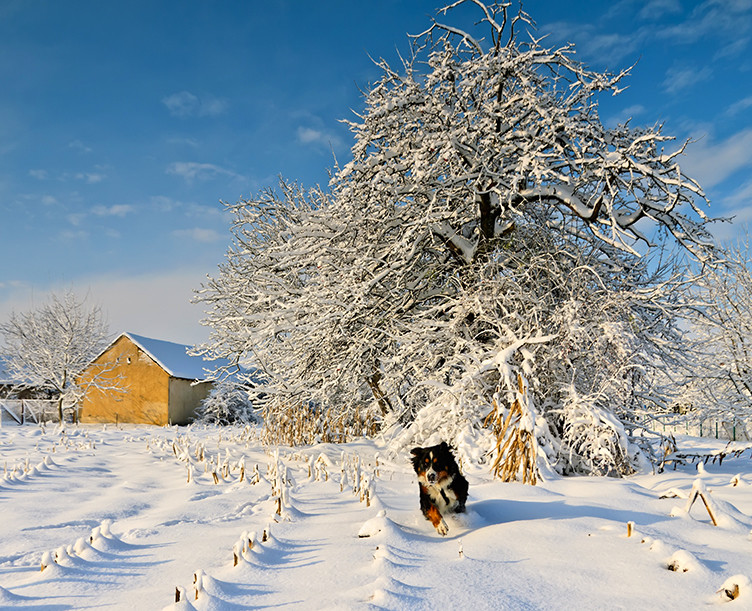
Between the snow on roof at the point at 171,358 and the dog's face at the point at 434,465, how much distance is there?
2472 cm

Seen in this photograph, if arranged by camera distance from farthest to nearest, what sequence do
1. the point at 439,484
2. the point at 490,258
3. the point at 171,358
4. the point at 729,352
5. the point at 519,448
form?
the point at 171,358 → the point at 729,352 → the point at 490,258 → the point at 519,448 → the point at 439,484

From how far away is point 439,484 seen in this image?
3.33 meters

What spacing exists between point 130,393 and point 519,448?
2741 centimetres

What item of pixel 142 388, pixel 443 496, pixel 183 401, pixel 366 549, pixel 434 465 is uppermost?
pixel 142 388

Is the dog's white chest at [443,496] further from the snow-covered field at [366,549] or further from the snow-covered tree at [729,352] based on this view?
the snow-covered tree at [729,352]

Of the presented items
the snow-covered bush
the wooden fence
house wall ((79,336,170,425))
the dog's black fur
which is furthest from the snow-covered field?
the wooden fence

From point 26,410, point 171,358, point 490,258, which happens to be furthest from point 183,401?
point 490,258

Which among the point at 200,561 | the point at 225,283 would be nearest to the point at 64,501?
the point at 200,561

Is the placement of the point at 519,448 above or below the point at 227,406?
below

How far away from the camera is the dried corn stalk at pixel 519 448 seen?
19.3ft

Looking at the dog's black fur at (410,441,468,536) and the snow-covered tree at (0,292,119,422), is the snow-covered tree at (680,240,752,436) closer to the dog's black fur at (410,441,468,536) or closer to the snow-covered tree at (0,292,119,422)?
the dog's black fur at (410,441,468,536)

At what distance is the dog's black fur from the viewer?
3312 millimetres

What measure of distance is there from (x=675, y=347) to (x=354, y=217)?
5703mm

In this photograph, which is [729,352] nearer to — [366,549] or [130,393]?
[366,549]
